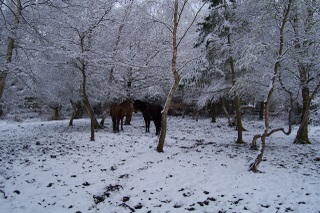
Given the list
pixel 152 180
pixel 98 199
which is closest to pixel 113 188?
pixel 98 199

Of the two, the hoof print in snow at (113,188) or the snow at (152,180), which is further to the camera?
the hoof print in snow at (113,188)

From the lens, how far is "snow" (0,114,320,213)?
4480 millimetres

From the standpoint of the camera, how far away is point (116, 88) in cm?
1355

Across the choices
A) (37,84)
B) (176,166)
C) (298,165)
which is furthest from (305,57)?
(37,84)

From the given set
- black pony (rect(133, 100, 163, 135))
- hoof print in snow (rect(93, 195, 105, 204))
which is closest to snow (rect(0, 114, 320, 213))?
hoof print in snow (rect(93, 195, 105, 204))

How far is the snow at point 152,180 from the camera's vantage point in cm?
448

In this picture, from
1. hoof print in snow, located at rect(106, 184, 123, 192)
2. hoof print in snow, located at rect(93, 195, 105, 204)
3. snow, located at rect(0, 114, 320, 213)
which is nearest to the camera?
snow, located at rect(0, 114, 320, 213)

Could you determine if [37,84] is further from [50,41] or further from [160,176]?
[160,176]

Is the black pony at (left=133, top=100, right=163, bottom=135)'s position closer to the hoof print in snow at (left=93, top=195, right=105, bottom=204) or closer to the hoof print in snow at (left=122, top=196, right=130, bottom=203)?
the hoof print in snow at (left=122, top=196, right=130, bottom=203)

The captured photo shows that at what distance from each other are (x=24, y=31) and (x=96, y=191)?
6835 millimetres

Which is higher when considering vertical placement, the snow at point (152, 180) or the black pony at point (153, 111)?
the black pony at point (153, 111)

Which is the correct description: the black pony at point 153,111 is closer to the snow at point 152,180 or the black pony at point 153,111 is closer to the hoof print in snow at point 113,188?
the snow at point 152,180

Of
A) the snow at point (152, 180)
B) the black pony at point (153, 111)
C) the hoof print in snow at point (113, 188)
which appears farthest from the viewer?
the black pony at point (153, 111)

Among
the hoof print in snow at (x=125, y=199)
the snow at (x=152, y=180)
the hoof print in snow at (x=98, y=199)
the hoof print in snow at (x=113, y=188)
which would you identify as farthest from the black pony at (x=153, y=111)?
the hoof print in snow at (x=98, y=199)
